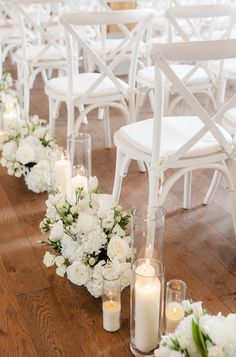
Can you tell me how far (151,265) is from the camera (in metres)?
1.54

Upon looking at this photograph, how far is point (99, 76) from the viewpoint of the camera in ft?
8.77

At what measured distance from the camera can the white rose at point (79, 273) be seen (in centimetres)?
178

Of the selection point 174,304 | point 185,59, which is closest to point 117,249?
point 174,304

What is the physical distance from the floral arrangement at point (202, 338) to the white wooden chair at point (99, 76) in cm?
159

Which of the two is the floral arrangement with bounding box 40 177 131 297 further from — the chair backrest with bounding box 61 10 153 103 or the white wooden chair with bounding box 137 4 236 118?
the white wooden chair with bounding box 137 4 236 118

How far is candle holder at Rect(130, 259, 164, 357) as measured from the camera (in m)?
1.49

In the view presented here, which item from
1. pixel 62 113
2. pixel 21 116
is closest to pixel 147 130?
pixel 21 116

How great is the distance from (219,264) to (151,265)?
0.66m

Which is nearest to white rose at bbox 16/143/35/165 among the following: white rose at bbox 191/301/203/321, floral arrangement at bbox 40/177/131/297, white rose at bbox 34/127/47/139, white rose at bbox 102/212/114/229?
white rose at bbox 34/127/47/139

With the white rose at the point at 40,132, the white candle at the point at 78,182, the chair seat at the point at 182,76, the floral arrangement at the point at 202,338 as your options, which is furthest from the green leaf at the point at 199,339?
the chair seat at the point at 182,76

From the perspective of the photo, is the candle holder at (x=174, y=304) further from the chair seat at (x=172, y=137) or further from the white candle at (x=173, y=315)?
the chair seat at (x=172, y=137)

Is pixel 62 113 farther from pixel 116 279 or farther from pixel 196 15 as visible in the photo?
pixel 116 279

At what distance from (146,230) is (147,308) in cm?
43

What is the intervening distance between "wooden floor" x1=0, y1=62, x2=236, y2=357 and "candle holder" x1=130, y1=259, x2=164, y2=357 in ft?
0.31
